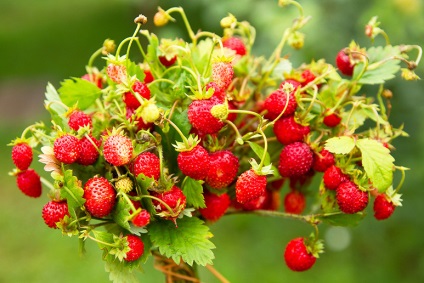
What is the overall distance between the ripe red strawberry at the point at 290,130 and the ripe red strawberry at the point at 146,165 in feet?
0.71

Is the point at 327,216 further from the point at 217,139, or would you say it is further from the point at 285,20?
the point at 285,20

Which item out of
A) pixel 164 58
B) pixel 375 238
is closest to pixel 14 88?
pixel 375 238

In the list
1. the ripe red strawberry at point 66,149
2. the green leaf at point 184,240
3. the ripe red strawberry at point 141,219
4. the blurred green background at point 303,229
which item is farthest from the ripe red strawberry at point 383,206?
the blurred green background at point 303,229

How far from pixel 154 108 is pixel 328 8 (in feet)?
6.04

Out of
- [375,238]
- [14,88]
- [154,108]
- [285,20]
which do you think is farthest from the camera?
[14,88]

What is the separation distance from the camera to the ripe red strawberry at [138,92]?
951 millimetres

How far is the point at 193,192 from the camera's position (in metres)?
0.97

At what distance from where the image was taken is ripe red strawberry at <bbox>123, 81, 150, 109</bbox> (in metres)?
0.95

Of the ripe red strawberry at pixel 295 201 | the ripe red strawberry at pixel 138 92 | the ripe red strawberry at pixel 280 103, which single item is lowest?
the ripe red strawberry at pixel 295 201

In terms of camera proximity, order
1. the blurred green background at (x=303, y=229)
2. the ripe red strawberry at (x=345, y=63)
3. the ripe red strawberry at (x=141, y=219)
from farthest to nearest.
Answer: the blurred green background at (x=303, y=229) < the ripe red strawberry at (x=345, y=63) < the ripe red strawberry at (x=141, y=219)

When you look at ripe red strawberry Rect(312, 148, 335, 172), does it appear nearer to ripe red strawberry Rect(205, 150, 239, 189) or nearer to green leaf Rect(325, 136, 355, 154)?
green leaf Rect(325, 136, 355, 154)

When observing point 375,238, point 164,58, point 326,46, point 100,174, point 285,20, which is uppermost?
point 164,58

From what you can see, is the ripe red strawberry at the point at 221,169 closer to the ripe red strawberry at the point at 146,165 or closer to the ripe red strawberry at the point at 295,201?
the ripe red strawberry at the point at 146,165

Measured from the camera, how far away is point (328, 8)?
256cm
